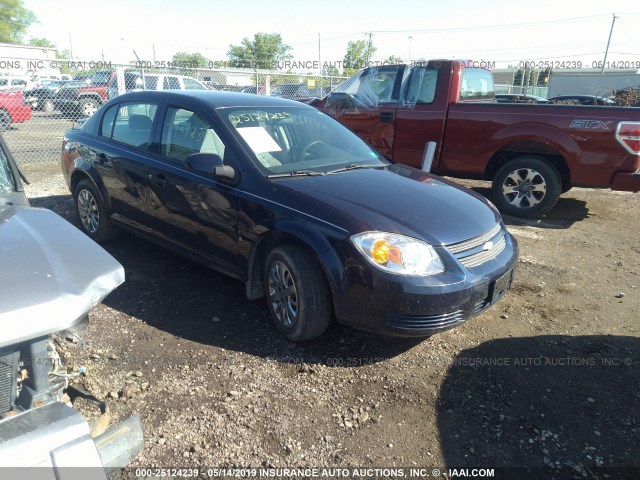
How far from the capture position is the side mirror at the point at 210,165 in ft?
11.3

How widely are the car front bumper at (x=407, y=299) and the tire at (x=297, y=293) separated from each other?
5.9 inches

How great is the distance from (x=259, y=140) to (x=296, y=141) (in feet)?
1.28

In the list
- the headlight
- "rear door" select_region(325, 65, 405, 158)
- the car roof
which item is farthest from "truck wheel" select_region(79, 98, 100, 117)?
the headlight

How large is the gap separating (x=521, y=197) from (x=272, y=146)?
13.5 ft

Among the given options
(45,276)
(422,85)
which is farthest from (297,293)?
(422,85)

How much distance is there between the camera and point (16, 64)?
71.3ft

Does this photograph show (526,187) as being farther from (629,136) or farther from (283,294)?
(283,294)

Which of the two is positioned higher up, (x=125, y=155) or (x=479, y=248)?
(x=125, y=155)

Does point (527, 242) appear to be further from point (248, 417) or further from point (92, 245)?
point (92, 245)

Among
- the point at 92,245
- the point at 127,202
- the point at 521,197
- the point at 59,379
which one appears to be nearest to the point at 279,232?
the point at 92,245

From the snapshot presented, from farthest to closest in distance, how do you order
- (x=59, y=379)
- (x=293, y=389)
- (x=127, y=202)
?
(x=127, y=202)
(x=293, y=389)
(x=59, y=379)

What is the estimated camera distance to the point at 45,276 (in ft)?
5.34

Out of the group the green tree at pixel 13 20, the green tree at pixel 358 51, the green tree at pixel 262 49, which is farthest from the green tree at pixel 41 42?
the green tree at pixel 358 51

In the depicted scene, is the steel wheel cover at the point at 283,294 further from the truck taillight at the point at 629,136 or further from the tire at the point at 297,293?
the truck taillight at the point at 629,136
